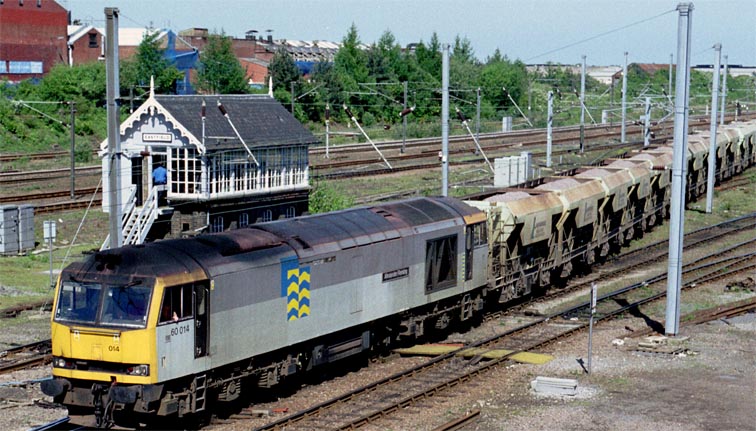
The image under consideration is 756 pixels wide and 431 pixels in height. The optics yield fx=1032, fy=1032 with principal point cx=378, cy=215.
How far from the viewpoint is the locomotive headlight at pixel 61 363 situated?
18.7 meters

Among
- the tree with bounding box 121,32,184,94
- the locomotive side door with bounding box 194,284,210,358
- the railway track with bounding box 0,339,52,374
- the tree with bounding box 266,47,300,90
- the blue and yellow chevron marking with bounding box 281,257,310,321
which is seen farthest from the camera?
the tree with bounding box 266,47,300,90

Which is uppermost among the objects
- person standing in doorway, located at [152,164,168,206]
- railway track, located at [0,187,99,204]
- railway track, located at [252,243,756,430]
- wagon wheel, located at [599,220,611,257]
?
person standing in doorway, located at [152,164,168,206]

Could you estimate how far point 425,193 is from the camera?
49250mm

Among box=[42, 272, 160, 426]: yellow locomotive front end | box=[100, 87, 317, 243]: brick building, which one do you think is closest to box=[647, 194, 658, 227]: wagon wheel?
box=[100, 87, 317, 243]: brick building

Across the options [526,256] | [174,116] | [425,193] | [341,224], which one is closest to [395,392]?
[341,224]

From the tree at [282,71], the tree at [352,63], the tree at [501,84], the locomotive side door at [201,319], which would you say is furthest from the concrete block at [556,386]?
the tree at [501,84]

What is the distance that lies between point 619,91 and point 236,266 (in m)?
111

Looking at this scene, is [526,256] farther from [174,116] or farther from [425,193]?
[425,193]

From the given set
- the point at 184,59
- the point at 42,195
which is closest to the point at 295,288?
the point at 42,195

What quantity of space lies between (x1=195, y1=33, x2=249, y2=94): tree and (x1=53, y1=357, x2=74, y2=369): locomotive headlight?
57678 mm

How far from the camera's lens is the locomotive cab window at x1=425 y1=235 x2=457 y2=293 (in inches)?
1056

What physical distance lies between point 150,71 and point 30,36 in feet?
56.4

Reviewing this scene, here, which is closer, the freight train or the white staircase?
the freight train

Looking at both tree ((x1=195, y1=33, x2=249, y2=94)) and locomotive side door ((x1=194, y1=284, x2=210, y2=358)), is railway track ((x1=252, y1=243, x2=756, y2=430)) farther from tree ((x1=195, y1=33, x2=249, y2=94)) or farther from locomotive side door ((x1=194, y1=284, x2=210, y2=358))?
tree ((x1=195, y1=33, x2=249, y2=94))
